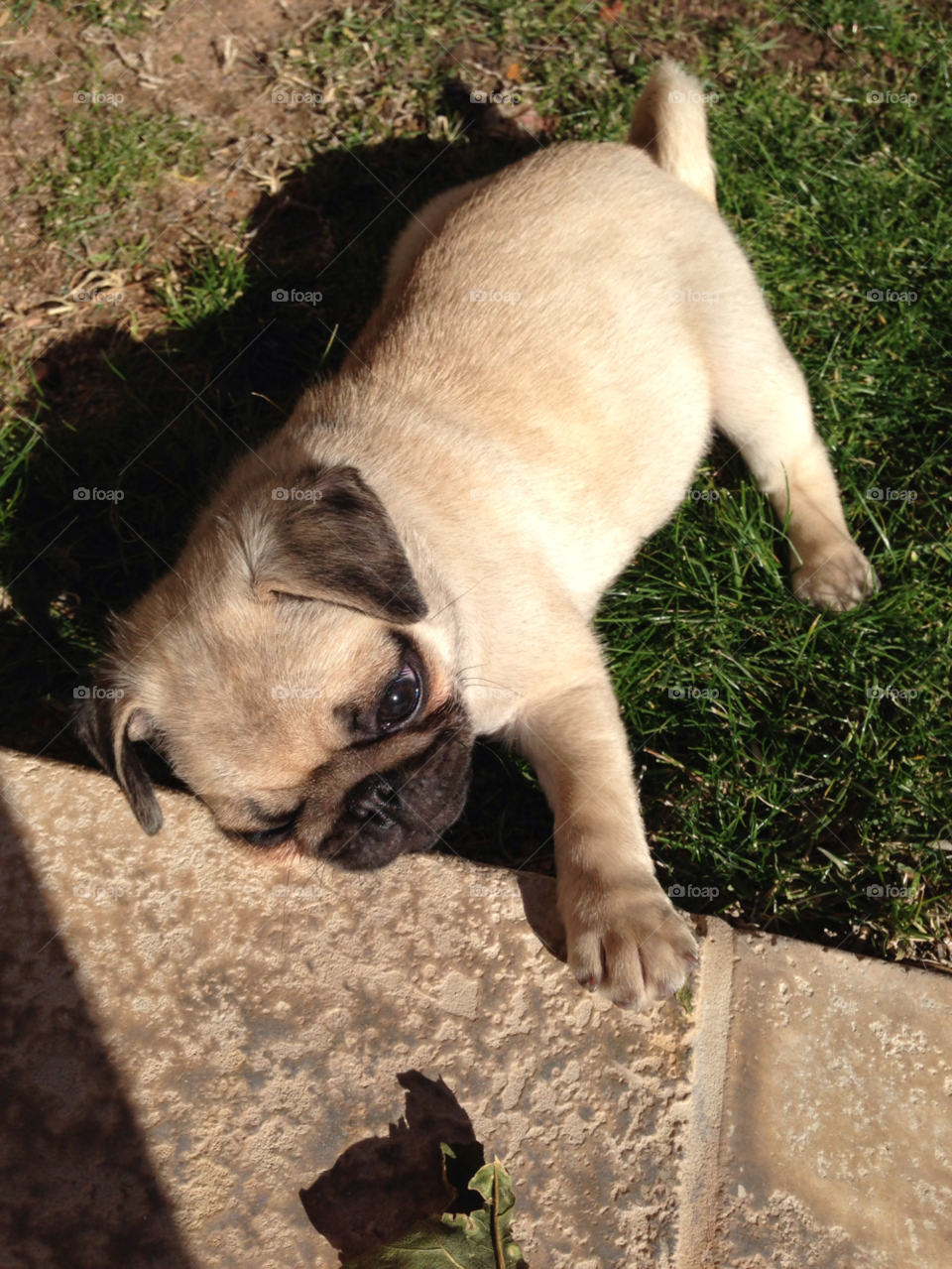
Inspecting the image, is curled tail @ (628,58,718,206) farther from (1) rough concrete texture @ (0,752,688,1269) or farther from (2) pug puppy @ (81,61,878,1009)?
(1) rough concrete texture @ (0,752,688,1269)

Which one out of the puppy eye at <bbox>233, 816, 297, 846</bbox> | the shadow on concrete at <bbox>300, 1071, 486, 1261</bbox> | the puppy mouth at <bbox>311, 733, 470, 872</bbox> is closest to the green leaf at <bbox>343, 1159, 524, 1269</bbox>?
the shadow on concrete at <bbox>300, 1071, 486, 1261</bbox>

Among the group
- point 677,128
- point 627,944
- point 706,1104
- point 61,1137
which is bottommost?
point 706,1104

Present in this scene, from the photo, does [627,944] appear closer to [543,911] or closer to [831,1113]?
[543,911]

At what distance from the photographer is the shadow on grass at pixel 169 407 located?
15.1 ft

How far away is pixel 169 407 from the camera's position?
5031 mm

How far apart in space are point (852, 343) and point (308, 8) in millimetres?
3909

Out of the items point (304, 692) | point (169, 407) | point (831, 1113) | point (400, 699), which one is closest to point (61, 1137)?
point (304, 692)

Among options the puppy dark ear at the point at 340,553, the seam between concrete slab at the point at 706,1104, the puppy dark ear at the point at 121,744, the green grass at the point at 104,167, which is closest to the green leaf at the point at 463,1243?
the seam between concrete slab at the point at 706,1104

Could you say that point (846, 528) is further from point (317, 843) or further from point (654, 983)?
point (317, 843)

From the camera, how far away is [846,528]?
4312 mm

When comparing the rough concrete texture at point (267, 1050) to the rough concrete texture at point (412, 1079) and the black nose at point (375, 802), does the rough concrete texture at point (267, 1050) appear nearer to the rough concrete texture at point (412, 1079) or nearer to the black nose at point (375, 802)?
the rough concrete texture at point (412, 1079)

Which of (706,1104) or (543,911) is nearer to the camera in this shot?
(706,1104)

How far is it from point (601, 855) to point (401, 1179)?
3.84ft

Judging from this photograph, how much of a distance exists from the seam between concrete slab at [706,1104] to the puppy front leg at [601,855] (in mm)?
121
